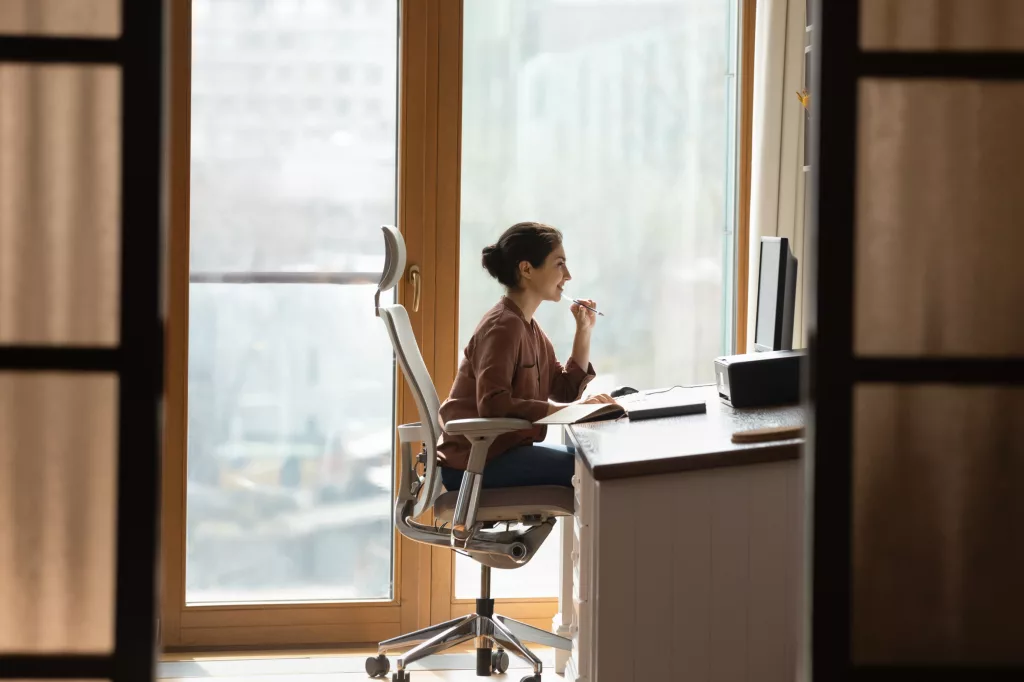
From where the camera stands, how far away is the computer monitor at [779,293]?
2.98m

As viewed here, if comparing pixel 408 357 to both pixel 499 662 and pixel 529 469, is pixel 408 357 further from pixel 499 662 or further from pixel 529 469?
pixel 499 662

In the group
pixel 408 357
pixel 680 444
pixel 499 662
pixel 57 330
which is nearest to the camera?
pixel 57 330

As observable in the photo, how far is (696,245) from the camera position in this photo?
379cm

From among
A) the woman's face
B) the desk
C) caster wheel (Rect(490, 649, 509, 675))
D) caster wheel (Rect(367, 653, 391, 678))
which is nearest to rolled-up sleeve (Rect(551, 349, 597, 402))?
the woman's face

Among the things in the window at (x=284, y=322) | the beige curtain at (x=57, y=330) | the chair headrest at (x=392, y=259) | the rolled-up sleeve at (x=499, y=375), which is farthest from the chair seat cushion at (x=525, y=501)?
the beige curtain at (x=57, y=330)

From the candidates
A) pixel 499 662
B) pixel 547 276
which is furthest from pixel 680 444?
pixel 499 662

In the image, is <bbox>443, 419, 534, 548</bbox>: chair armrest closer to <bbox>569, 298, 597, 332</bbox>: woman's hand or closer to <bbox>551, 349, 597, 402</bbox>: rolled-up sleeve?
<bbox>551, 349, 597, 402</bbox>: rolled-up sleeve

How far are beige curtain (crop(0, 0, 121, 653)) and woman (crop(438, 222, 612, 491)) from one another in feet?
5.24

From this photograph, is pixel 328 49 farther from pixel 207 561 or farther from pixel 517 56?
pixel 207 561

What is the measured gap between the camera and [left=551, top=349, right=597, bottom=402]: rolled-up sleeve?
3312 millimetres

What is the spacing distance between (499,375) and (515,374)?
0.12m

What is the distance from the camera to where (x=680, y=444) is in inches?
90.0

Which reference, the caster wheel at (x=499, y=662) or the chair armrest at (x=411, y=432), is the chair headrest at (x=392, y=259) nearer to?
the chair armrest at (x=411, y=432)

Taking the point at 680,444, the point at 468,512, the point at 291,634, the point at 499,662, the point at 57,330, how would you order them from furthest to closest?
the point at 291,634, the point at 499,662, the point at 468,512, the point at 680,444, the point at 57,330
